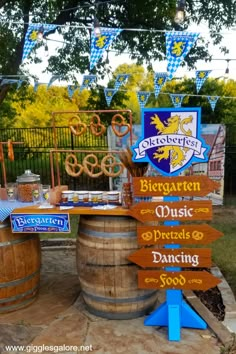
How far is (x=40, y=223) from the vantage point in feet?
10.7

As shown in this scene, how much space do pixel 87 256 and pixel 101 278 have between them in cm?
23

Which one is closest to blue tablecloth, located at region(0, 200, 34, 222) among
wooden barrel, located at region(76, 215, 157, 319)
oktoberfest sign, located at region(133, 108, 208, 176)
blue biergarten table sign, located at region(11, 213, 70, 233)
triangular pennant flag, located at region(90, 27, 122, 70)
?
blue biergarten table sign, located at region(11, 213, 70, 233)

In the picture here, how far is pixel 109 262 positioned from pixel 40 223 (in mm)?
726

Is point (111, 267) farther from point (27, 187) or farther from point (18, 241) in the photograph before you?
point (27, 187)

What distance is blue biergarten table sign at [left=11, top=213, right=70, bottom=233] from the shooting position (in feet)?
10.6

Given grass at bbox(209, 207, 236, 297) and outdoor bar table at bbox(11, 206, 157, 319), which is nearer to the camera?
outdoor bar table at bbox(11, 206, 157, 319)

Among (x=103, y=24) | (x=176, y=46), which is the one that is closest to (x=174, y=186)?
(x=176, y=46)

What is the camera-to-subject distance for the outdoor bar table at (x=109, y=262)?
3133mm

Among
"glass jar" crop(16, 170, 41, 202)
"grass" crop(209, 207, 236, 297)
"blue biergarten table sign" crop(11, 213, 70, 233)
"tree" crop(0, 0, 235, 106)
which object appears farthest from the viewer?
"tree" crop(0, 0, 235, 106)

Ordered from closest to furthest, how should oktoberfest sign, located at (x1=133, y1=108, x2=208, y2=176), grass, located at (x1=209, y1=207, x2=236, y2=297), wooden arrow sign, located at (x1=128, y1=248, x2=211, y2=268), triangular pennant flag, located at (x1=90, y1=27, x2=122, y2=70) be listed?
oktoberfest sign, located at (x1=133, y1=108, x2=208, y2=176) → wooden arrow sign, located at (x1=128, y1=248, x2=211, y2=268) → grass, located at (x1=209, y1=207, x2=236, y2=297) → triangular pennant flag, located at (x1=90, y1=27, x2=122, y2=70)

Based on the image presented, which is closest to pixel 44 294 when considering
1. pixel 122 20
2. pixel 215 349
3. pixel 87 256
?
pixel 87 256

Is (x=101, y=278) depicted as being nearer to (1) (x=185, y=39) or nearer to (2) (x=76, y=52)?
(1) (x=185, y=39)

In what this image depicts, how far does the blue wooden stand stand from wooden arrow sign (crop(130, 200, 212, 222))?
0.29 ft

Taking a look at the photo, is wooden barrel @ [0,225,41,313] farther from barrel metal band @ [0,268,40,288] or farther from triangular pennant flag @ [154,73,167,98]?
triangular pennant flag @ [154,73,167,98]
